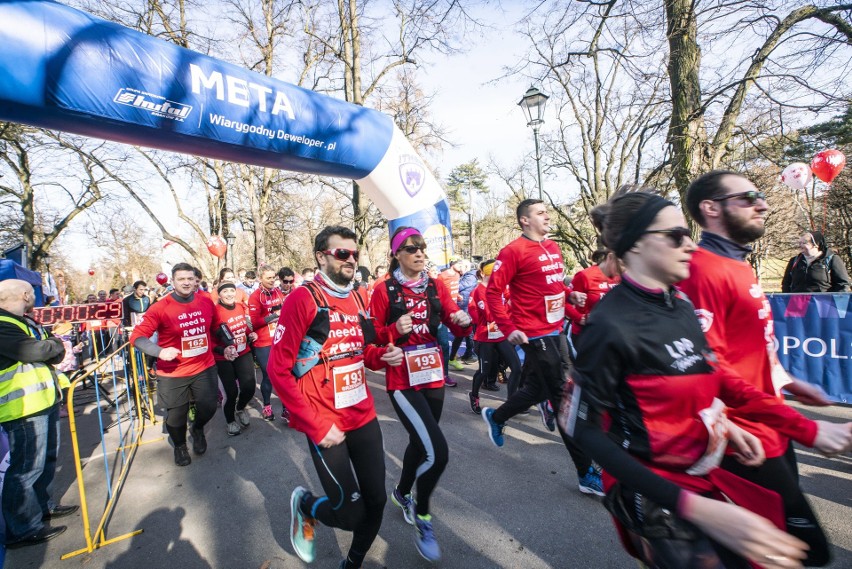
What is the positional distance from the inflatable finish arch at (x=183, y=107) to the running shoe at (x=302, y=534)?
14.4ft

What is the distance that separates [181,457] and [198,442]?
0.26 meters

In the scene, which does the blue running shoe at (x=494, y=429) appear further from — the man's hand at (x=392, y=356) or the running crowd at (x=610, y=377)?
the man's hand at (x=392, y=356)

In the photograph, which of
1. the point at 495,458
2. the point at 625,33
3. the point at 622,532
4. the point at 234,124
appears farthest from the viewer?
the point at 625,33

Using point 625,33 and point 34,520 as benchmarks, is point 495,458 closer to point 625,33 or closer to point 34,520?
point 34,520

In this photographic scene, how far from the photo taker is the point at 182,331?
179 inches

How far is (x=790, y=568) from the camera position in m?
1.03

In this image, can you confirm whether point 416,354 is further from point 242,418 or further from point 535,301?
point 242,418

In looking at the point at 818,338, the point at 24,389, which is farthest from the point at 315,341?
the point at 818,338

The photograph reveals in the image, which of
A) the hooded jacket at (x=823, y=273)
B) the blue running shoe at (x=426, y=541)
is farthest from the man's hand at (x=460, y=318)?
the hooded jacket at (x=823, y=273)


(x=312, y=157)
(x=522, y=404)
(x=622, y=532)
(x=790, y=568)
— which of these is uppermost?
(x=312, y=157)

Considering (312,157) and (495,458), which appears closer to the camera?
(495,458)

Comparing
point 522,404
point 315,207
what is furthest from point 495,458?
point 315,207

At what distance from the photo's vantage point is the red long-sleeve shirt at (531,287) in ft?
12.0

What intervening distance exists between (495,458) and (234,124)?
16.7ft
